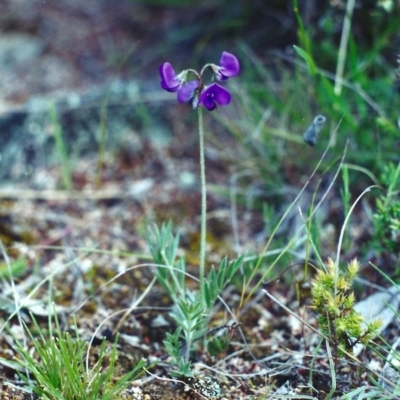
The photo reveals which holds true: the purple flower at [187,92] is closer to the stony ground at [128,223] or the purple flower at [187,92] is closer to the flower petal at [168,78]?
the flower petal at [168,78]

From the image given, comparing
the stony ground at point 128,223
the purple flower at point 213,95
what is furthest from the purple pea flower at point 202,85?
the stony ground at point 128,223

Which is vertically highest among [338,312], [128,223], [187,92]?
[187,92]

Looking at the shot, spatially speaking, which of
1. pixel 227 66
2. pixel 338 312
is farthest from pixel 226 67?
pixel 338 312

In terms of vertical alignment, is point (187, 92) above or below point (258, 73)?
above

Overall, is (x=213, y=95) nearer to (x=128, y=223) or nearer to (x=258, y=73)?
(x=128, y=223)

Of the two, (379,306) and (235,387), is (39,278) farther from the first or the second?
(379,306)

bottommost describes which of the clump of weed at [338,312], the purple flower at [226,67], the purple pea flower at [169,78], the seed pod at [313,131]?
the clump of weed at [338,312]
